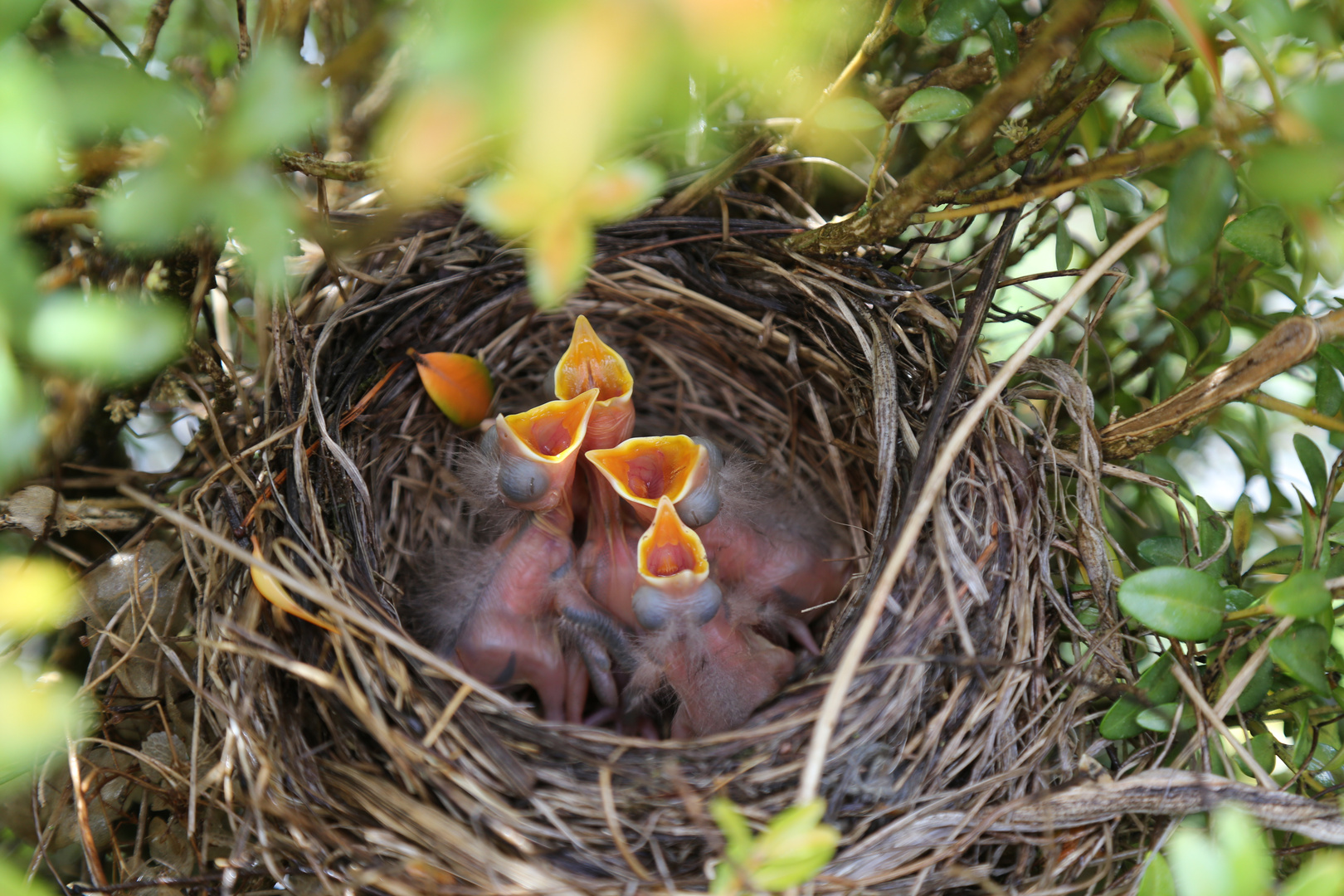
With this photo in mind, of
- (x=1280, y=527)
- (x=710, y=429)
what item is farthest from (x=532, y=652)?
(x=1280, y=527)

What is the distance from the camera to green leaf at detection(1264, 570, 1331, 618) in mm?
750

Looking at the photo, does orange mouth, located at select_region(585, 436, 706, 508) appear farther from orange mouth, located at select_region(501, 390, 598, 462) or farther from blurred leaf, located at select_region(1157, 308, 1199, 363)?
blurred leaf, located at select_region(1157, 308, 1199, 363)

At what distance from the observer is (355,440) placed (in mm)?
1265

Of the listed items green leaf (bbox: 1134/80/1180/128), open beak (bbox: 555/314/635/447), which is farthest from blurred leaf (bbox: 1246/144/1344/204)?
open beak (bbox: 555/314/635/447)

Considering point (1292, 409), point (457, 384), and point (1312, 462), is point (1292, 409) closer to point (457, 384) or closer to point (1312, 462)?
point (1312, 462)

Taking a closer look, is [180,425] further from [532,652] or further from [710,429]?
[710,429]

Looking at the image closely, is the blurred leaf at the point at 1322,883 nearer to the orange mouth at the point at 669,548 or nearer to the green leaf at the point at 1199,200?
the green leaf at the point at 1199,200

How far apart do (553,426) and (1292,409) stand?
3.15 ft

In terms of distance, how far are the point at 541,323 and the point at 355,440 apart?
1.36ft

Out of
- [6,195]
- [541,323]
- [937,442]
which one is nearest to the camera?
[6,195]

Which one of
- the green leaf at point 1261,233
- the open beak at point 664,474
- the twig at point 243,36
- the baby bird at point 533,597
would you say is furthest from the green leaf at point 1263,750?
the twig at point 243,36

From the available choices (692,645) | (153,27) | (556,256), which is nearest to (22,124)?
(556,256)

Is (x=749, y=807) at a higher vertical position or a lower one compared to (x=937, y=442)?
lower

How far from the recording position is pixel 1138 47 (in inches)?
29.2
